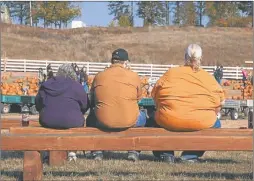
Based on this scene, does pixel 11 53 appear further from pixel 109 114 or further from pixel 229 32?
pixel 109 114

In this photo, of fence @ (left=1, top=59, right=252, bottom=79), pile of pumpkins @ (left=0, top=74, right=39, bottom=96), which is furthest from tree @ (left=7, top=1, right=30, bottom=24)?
pile of pumpkins @ (left=0, top=74, right=39, bottom=96)

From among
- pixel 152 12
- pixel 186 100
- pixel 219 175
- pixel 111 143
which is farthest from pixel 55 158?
pixel 152 12

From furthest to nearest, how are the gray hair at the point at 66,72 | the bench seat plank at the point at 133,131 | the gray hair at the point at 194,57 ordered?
the gray hair at the point at 66,72 < the gray hair at the point at 194,57 < the bench seat plank at the point at 133,131

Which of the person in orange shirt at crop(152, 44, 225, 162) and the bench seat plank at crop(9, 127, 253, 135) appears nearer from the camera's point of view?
the bench seat plank at crop(9, 127, 253, 135)

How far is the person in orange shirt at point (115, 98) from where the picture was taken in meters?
6.53

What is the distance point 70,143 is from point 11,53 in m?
46.2

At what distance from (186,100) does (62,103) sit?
1303 mm

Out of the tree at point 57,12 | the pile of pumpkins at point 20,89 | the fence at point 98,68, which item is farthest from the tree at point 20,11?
the pile of pumpkins at point 20,89

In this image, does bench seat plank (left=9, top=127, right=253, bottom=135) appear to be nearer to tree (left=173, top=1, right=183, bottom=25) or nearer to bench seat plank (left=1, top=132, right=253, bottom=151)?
bench seat plank (left=1, top=132, right=253, bottom=151)

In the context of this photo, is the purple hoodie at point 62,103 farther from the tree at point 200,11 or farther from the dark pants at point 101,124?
the tree at point 200,11

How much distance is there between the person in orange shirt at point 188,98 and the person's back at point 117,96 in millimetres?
253

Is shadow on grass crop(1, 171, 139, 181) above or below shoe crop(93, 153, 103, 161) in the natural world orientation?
above

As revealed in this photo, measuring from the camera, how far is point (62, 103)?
22.4 ft

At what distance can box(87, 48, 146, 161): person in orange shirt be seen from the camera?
21.4 feet
